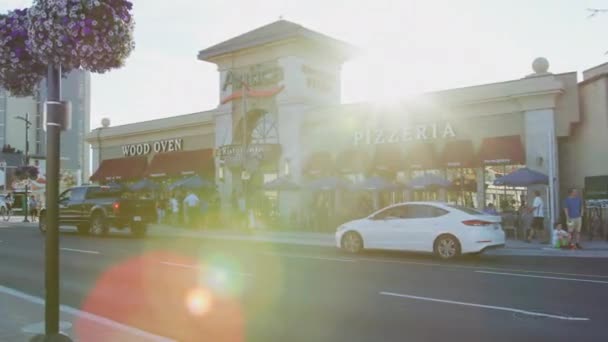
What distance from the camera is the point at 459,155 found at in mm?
24469

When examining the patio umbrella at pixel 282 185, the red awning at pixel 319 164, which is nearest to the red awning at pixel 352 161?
the red awning at pixel 319 164

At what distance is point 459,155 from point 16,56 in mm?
20886

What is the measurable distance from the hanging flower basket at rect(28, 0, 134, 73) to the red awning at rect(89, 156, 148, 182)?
33644 millimetres

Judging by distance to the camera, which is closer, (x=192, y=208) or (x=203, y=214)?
(x=203, y=214)

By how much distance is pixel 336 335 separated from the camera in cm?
713

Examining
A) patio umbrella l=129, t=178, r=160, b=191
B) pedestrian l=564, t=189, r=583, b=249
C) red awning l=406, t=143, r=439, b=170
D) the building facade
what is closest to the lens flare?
pedestrian l=564, t=189, r=583, b=249

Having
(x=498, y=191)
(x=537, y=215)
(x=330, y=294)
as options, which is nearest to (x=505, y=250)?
(x=537, y=215)

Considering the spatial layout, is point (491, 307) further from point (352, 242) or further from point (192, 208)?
point (192, 208)

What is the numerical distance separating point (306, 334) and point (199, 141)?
30.2 meters

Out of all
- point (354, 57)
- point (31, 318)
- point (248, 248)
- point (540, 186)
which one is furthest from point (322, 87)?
point (31, 318)

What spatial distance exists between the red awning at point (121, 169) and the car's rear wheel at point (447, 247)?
2687 centimetres

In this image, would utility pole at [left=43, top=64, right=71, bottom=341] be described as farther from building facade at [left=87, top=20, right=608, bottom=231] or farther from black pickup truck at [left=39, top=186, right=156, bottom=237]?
black pickup truck at [left=39, top=186, right=156, bottom=237]

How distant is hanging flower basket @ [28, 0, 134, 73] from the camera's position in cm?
528

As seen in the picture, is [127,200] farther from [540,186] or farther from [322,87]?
[540,186]
